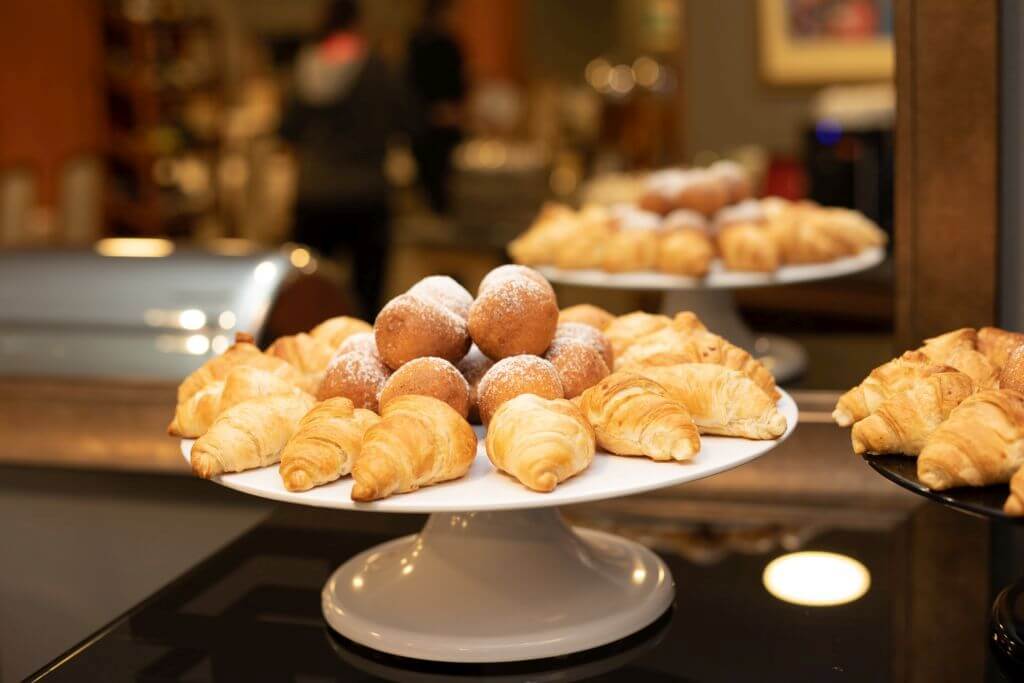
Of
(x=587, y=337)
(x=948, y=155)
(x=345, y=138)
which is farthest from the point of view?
(x=345, y=138)

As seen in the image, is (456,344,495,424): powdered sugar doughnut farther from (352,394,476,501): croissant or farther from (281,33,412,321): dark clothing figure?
(281,33,412,321): dark clothing figure

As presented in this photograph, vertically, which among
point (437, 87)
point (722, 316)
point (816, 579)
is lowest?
point (816, 579)

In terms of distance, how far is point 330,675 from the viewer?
0.85 meters

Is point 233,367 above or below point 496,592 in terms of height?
above

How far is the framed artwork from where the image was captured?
3662 mm

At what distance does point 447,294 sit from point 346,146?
96.4 inches

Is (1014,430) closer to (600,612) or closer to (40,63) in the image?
(600,612)

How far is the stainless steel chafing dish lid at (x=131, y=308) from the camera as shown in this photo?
1.51 meters

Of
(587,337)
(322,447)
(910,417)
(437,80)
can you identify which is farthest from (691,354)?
(437,80)

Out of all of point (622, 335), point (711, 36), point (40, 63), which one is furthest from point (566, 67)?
point (622, 335)

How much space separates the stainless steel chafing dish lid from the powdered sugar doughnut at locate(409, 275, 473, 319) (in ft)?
1.86

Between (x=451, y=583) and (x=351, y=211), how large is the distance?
260 centimetres

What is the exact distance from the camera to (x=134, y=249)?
166 centimetres

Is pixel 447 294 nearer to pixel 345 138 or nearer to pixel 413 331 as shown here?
pixel 413 331
